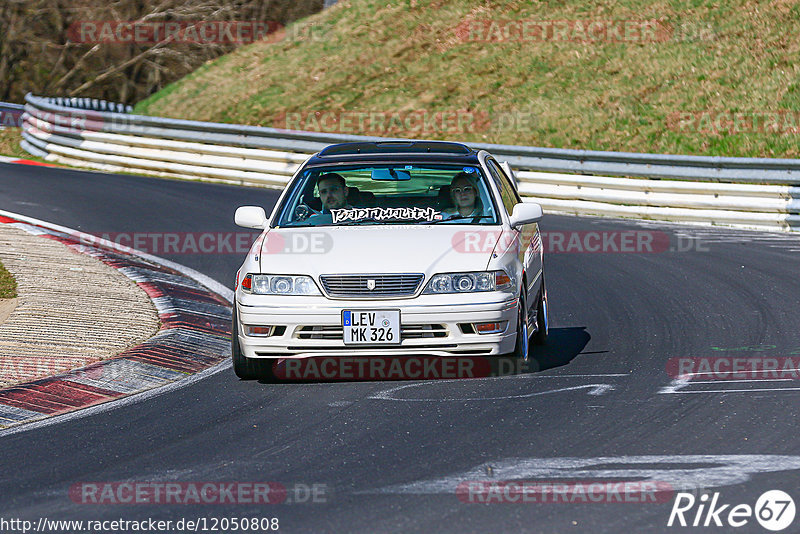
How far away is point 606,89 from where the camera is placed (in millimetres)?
27797

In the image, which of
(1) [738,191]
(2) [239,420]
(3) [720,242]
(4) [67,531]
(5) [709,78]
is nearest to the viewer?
(4) [67,531]

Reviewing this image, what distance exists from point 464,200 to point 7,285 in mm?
5114

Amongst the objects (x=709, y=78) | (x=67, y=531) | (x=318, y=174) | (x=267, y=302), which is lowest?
(x=67, y=531)

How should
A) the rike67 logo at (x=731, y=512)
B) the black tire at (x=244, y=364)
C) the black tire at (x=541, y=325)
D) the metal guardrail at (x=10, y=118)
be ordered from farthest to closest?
the metal guardrail at (x=10, y=118) < the black tire at (x=541, y=325) < the black tire at (x=244, y=364) < the rike67 logo at (x=731, y=512)

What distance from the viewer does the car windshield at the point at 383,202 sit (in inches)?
362

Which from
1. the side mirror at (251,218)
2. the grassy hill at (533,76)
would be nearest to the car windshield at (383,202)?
the side mirror at (251,218)

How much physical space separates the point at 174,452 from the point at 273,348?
164 centimetres

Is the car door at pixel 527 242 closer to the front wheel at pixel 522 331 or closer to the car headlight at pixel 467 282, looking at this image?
the front wheel at pixel 522 331

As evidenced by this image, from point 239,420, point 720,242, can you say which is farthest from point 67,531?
point 720,242

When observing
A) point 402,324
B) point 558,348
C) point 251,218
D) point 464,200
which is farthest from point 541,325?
point 251,218

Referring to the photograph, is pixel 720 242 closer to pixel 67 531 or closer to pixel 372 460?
pixel 372 460

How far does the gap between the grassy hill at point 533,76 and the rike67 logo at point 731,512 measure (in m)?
18.4

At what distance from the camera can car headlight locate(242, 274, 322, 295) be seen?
8.27 m

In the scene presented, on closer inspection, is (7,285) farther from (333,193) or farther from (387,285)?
(387,285)
